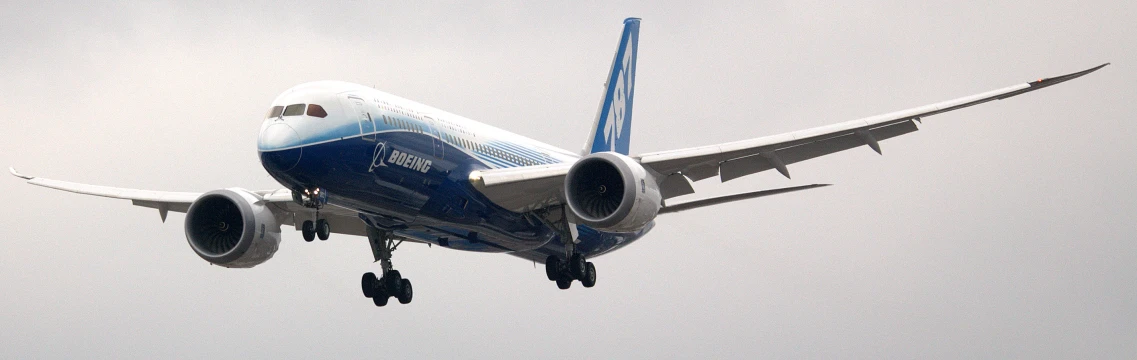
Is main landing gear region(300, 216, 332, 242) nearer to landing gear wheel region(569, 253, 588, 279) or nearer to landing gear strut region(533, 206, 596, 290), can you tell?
landing gear strut region(533, 206, 596, 290)

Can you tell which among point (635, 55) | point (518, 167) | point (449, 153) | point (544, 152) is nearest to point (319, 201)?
point (449, 153)

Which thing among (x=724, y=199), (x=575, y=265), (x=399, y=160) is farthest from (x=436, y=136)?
(x=724, y=199)

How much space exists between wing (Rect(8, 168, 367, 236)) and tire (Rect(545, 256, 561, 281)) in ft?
16.6

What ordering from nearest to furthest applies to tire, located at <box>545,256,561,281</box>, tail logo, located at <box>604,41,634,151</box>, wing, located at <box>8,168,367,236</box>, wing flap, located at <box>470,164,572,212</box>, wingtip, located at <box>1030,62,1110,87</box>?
1. wingtip, located at <box>1030,62,1110,87</box>
2. wing flap, located at <box>470,164,572,212</box>
3. wing, located at <box>8,168,367,236</box>
4. tire, located at <box>545,256,561,281</box>
5. tail logo, located at <box>604,41,634,151</box>

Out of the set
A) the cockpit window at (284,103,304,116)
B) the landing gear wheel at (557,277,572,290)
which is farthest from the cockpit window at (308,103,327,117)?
the landing gear wheel at (557,277,572,290)

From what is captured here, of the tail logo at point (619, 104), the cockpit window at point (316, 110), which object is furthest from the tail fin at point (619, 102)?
the cockpit window at point (316, 110)

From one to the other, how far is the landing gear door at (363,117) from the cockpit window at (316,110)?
719 millimetres

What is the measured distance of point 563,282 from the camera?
39.5 meters

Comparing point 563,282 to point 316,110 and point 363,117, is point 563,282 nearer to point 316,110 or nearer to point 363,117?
point 363,117

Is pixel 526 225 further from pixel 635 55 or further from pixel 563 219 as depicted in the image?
pixel 635 55

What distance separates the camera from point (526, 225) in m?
37.5

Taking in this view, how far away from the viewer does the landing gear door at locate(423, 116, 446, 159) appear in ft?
113

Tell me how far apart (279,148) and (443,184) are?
190 inches

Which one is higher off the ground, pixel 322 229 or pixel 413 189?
pixel 413 189
